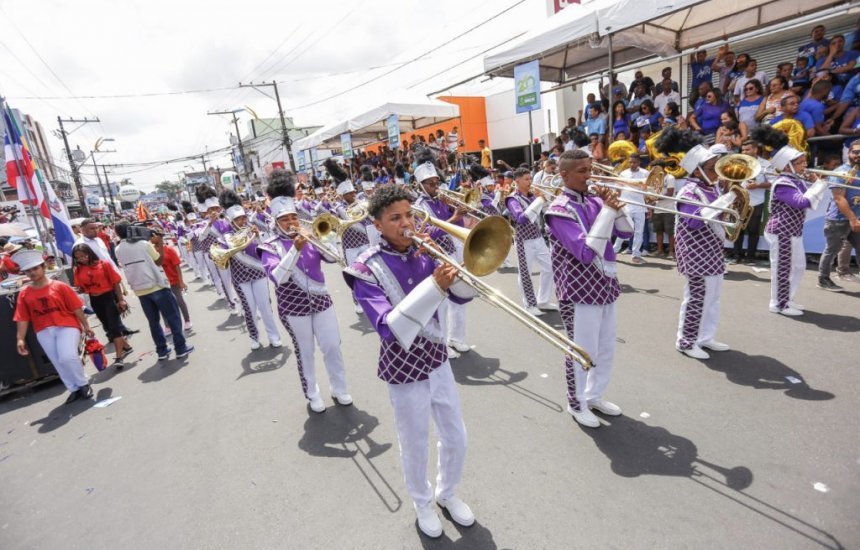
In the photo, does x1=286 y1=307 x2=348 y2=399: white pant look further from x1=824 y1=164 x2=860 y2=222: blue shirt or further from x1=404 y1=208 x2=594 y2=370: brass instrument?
x1=824 y1=164 x2=860 y2=222: blue shirt

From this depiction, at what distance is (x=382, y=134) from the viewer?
2222 cm

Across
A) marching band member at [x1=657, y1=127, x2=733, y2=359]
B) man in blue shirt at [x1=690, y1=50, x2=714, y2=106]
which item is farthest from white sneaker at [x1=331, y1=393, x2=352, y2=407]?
man in blue shirt at [x1=690, y1=50, x2=714, y2=106]

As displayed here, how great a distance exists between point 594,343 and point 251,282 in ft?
14.9

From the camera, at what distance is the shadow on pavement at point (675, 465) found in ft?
8.10

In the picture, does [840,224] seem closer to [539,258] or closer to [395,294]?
[539,258]

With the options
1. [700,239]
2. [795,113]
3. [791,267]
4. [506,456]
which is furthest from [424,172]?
[795,113]

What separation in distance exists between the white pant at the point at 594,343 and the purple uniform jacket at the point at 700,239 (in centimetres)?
160

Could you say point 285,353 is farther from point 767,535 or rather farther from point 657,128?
point 657,128

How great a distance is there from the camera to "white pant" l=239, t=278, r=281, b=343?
5938 mm

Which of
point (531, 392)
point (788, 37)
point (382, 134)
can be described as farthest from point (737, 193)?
point (382, 134)

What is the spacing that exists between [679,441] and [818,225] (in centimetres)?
636

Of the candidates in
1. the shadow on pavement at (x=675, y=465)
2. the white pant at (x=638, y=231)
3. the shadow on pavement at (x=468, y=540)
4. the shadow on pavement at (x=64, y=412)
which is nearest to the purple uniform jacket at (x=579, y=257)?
the shadow on pavement at (x=675, y=465)

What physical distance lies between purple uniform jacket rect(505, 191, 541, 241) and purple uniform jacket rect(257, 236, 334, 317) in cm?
306

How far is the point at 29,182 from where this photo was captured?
7668 millimetres
